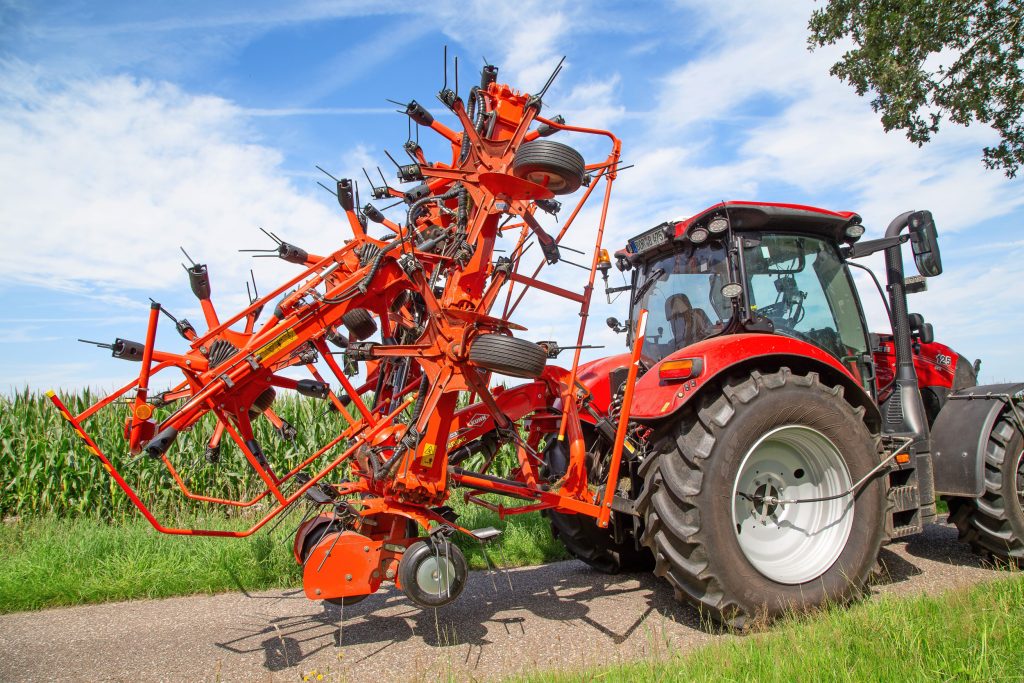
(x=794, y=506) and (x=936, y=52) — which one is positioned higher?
(x=936, y=52)

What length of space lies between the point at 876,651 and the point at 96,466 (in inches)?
303

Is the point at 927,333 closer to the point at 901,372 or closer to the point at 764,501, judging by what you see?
the point at 901,372

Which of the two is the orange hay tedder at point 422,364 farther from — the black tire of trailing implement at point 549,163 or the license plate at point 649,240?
the license plate at point 649,240

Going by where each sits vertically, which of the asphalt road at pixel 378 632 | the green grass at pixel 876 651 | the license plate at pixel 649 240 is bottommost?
the asphalt road at pixel 378 632

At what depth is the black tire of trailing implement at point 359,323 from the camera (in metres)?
3.88

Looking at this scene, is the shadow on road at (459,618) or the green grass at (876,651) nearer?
the green grass at (876,651)

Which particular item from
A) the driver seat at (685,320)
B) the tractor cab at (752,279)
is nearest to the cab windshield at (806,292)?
the tractor cab at (752,279)

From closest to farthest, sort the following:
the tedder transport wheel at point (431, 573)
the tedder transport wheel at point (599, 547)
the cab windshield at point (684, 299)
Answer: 1. the tedder transport wheel at point (431, 573)
2. the cab windshield at point (684, 299)
3. the tedder transport wheel at point (599, 547)

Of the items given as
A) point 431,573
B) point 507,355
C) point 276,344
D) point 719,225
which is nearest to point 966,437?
point 719,225

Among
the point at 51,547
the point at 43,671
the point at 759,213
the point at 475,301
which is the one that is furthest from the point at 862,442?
the point at 51,547

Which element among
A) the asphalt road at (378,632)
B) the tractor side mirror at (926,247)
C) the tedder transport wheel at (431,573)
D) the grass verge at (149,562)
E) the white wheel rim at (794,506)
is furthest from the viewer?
the grass verge at (149,562)

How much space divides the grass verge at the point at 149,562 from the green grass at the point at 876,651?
2576 mm

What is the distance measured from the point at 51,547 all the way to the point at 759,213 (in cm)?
572

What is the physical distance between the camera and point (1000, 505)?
439 cm
